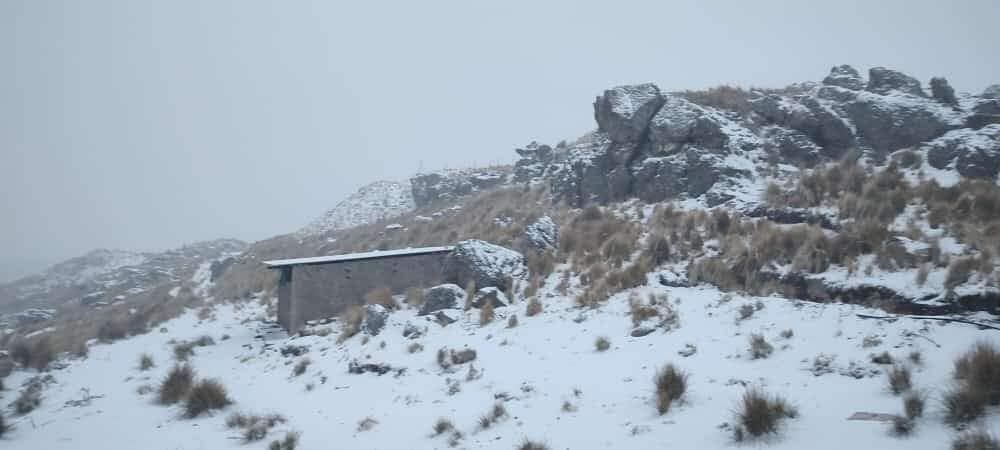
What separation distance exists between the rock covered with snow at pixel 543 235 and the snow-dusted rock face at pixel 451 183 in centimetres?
2027

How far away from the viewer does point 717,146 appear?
1855cm

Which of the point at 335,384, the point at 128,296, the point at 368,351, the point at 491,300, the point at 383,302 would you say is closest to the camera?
the point at 335,384

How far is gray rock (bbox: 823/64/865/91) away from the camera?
2228cm

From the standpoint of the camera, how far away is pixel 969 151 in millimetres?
14914

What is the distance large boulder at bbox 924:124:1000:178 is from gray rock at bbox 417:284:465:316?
14215mm

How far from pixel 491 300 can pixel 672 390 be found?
23.1 feet

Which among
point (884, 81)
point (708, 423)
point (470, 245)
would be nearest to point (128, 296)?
point (470, 245)

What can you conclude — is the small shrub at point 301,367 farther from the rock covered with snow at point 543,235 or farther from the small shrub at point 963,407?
the small shrub at point 963,407

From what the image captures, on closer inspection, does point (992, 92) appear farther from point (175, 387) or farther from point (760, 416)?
point (175, 387)

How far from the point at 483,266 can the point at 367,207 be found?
37.3 metres

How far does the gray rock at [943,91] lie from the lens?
18.3 m

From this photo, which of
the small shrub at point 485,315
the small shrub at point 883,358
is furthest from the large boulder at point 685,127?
the small shrub at point 883,358

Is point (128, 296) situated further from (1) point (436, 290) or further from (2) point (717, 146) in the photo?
(2) point (717, 146)

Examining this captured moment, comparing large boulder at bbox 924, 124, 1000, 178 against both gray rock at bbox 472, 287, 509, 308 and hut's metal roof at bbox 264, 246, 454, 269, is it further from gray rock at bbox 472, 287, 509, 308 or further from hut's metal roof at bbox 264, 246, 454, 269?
hut's metal roof at bbox 264, 246, 454, 269
